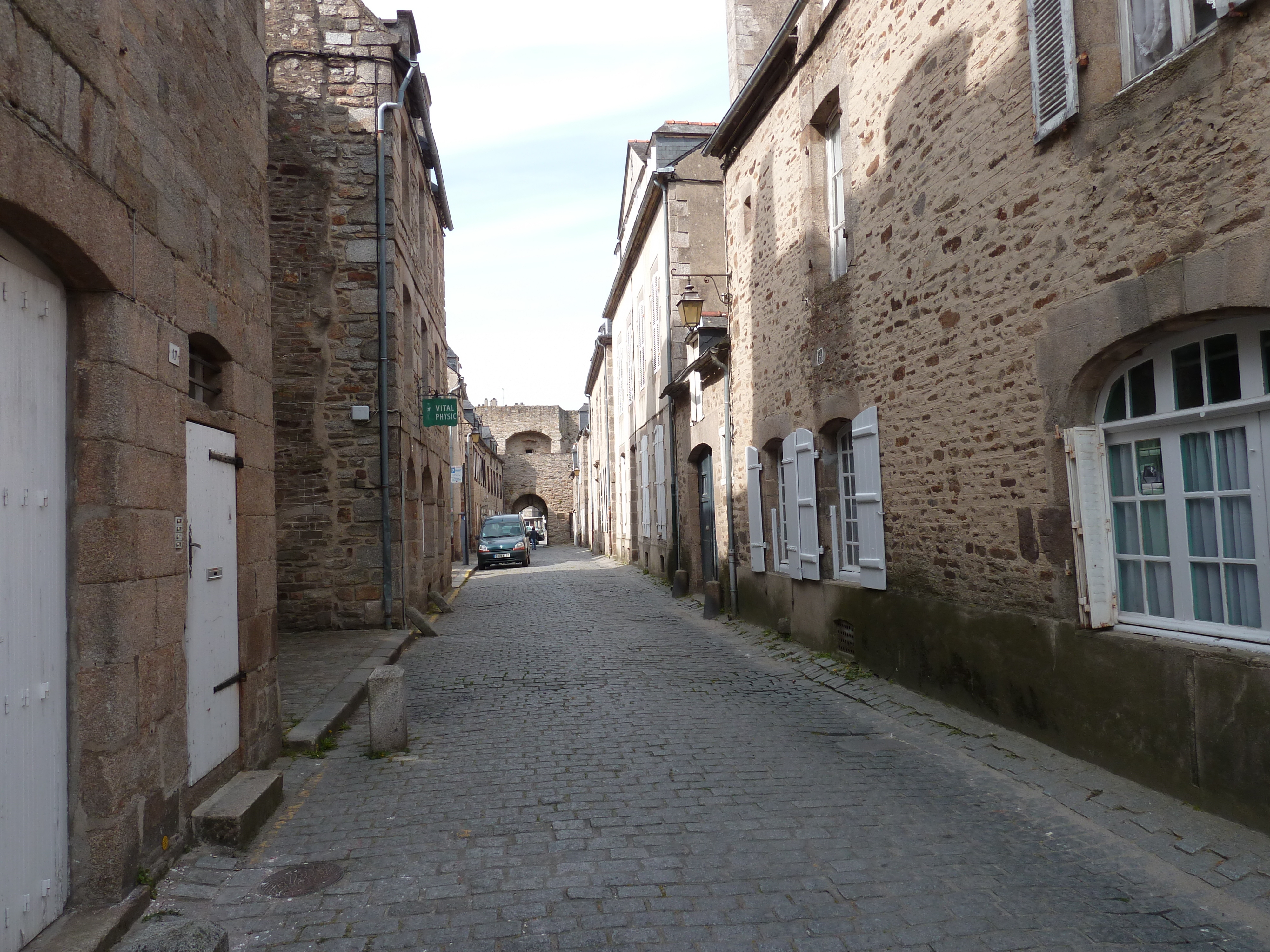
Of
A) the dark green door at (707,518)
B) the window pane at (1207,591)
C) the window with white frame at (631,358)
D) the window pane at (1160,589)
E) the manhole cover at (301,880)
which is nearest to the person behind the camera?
the manhole cover at (301,880)

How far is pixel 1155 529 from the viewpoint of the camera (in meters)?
4.70

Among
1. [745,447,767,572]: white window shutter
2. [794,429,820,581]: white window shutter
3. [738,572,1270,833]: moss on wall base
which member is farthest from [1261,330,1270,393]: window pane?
[745,447,767,572]: white window shutter

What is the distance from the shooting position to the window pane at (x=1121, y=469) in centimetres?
484

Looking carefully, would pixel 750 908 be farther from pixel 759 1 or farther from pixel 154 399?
pixel 759 1

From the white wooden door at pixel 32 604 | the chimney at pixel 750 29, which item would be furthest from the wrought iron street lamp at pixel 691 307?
the white wooden door at pixel 32 604

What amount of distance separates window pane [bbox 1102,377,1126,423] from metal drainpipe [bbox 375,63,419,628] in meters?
8.18

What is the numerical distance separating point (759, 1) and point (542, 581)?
12.1 meters

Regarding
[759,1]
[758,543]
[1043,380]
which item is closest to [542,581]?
[758,543]

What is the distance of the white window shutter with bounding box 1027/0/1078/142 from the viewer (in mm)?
4875

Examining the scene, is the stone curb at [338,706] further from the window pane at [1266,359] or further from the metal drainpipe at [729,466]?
the window pane at [1266,359]

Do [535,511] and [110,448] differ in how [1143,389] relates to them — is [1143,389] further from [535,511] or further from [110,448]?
[535,511]

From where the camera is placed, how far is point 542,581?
20172mm

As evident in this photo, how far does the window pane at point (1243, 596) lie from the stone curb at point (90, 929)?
4692 mm

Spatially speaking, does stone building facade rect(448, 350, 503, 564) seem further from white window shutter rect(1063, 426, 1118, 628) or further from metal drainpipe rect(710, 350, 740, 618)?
white window shutter rect(1063, 426, 1118, 628)
